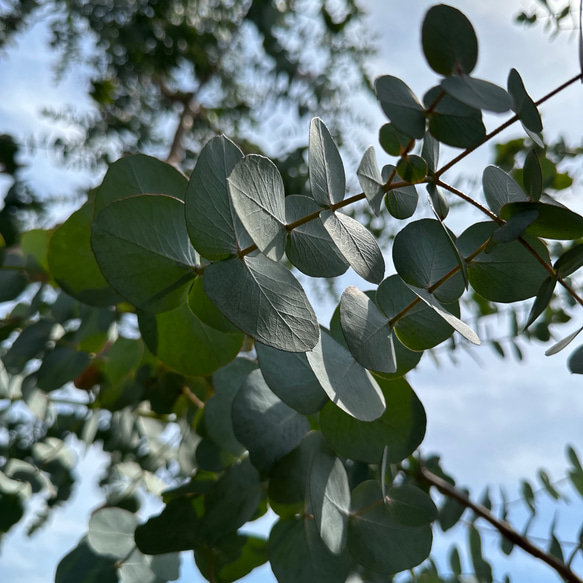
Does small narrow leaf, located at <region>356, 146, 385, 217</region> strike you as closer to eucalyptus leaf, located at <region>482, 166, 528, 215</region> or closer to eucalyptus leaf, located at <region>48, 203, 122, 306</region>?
eucalyptus leaf, located at <region>482, 166, 528, 215</region>

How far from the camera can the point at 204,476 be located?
0.31 meters

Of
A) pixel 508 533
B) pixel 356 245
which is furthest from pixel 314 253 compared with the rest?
pixel 508 533

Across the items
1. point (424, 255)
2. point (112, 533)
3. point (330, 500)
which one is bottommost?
point (112, 533)

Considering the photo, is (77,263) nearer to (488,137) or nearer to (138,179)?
(138,179)

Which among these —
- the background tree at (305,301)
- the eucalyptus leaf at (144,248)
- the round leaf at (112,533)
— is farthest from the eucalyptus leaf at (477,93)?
the round leaf at (112,533)

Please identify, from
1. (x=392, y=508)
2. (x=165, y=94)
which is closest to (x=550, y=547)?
(x=392, y=508)

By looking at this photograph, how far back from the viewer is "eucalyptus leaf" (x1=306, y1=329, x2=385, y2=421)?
0.60 ft

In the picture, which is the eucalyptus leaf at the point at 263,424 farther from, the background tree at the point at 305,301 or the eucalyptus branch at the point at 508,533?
the eucalyptus branch at the point at 508,533

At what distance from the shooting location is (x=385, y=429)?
232 millimetres

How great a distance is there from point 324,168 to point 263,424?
12 centimetres

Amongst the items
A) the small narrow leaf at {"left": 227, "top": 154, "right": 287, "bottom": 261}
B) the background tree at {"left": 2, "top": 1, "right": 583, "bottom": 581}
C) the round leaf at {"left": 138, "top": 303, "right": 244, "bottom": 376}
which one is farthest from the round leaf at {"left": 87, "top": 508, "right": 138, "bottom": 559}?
the small narrow leaf at {"left": 227, "top": 154, "right": 287, "bottom": 261}

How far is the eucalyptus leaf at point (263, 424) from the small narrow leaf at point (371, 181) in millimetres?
100

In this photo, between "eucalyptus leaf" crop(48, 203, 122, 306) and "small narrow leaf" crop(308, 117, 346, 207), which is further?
"eucalyptus leaf" crop(48, 203, 122, 306)

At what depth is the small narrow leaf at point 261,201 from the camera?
161mm
